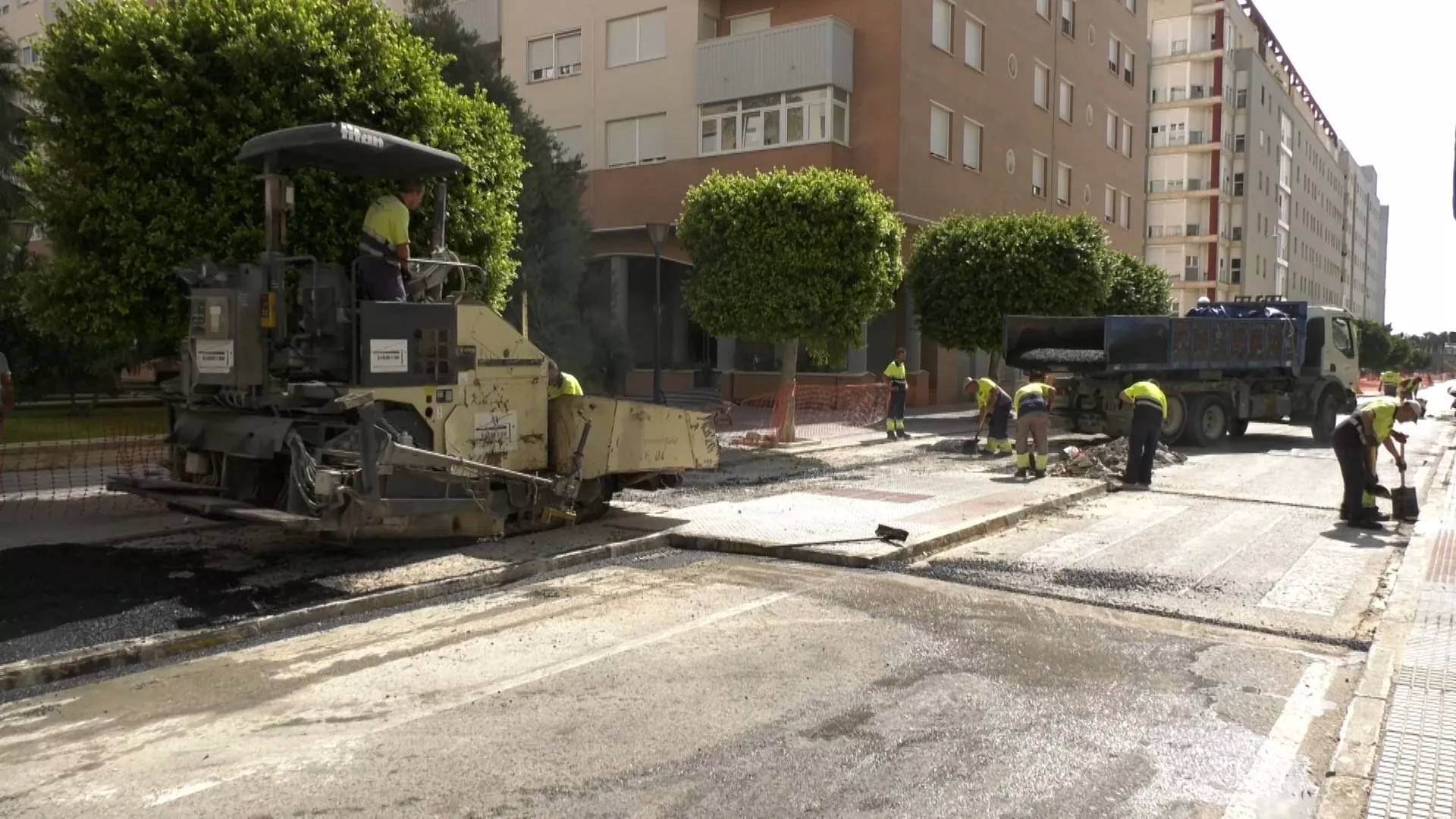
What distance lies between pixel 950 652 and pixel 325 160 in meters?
5.38

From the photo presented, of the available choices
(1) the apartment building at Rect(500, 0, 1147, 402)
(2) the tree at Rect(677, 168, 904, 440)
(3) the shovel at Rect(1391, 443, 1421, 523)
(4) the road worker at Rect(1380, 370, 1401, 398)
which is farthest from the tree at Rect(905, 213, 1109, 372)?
(3) the shovel at Rect(1391, 443, 1421, 523)

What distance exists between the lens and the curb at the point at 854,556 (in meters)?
8.13

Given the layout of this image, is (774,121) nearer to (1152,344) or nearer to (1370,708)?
(1152,344)

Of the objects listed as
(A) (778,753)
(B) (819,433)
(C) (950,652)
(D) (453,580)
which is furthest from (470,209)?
(B) (819,433)

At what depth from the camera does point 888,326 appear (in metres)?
29.2

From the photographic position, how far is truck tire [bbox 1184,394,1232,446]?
18.6 meters

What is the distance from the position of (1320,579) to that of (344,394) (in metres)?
6.96

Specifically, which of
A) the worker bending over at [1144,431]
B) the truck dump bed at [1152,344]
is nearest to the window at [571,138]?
the truck dump bed at [1152,344]

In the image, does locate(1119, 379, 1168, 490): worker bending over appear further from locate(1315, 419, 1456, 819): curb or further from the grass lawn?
the grass lawn

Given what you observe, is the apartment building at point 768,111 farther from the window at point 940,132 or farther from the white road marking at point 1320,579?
the white road marking at point 1320,579

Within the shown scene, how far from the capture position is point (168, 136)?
29.9 feet

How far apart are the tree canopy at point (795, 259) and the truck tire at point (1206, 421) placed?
571 cm

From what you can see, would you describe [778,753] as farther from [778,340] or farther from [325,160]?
[778,340]

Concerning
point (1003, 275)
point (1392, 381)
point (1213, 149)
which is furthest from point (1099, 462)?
point (1213, 149)
